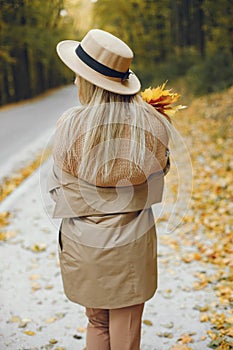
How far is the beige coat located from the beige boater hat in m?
0.46

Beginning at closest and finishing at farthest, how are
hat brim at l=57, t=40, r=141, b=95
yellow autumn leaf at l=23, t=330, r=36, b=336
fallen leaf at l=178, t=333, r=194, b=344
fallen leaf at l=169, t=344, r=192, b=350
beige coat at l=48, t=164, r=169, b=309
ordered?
1. hat brim at l=57, t=40, r=141, b=95
2. beige coat at l=48, t=164, r=169, b=309
3. fallen leaf at l=169, t=344, r=192, b=350
4. fallen leaf at l=178, t=333, r=194, b=344
5. yellow autumn leaf at l=23, t=330, r=36, b=336

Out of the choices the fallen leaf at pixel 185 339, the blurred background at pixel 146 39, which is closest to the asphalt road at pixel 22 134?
the blurred background at pixel 146 39

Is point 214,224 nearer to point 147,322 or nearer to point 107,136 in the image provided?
point 147,322

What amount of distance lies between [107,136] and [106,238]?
19.3 inches

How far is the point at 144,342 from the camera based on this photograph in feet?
10.7

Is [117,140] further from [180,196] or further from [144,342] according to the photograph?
[144,342]

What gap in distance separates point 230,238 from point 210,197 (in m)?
1.47

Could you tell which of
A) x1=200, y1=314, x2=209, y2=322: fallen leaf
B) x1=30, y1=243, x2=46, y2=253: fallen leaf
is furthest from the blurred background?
x1=200, y1=314, x2=209, y2=322: fallen leaf

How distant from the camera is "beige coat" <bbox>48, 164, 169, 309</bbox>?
7.09 feet

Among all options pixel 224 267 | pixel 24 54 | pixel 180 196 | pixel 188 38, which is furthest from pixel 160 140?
pixel 24 54

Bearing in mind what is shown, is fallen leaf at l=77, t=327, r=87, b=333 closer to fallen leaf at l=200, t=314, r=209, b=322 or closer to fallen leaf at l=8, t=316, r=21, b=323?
fallen leaf at l=8, t=316, r=21, b=323

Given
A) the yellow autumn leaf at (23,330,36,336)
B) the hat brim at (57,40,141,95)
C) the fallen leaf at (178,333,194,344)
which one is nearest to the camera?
the hat brim at (57,40,141,95)

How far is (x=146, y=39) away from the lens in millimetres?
24500

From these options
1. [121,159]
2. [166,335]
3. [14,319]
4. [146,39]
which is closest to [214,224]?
[166,335]
